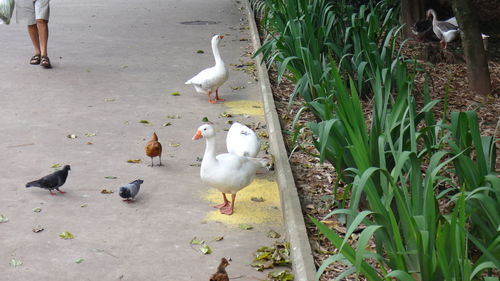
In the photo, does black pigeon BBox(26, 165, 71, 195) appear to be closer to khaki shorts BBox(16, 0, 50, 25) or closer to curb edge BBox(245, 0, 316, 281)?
curb edge BBox(245, 0, 316, 281)

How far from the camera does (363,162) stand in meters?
4.13

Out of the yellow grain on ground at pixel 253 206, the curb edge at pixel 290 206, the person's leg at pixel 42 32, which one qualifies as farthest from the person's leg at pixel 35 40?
the yellow grain on ground at pixel 253 206

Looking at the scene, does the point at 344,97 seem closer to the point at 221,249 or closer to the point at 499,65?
the point at 221,249

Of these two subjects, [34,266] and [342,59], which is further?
[342,59]

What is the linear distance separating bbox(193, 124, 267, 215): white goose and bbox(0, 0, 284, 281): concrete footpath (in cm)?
17

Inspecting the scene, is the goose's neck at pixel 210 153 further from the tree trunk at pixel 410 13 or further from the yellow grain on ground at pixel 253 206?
the tree trunk at pixel 410 13

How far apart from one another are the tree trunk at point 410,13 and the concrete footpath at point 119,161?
8.35 ft

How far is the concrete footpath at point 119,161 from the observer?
A: 4723 mm

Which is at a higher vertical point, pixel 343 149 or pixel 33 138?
pixel 343 149

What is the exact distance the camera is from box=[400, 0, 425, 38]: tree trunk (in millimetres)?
11711

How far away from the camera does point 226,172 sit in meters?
5.34

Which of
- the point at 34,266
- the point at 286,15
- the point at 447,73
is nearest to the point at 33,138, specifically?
the point at 34,266

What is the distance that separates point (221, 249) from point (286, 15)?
15.4ft

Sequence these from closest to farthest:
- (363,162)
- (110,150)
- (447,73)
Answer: (363,162)
(110,150)
(447,73)
